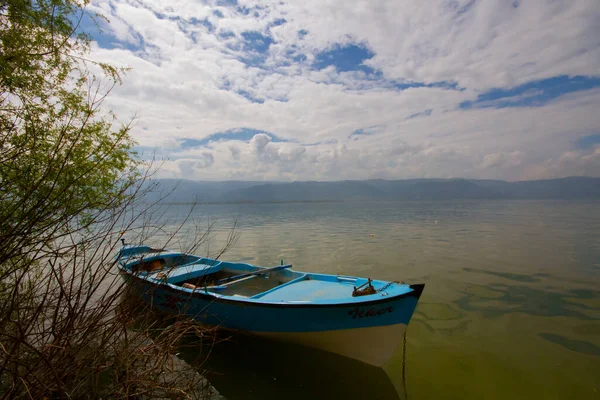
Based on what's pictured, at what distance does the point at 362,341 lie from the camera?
6.50m

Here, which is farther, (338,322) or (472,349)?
(472,349)

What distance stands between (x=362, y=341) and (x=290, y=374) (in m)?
1.69

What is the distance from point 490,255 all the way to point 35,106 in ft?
63.4

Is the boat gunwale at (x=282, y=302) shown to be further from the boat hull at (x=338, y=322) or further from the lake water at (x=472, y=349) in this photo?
the lake water at (x=472, y=349)

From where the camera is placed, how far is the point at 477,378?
6.05 meters

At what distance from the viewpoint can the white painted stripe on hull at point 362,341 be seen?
20.9 ft

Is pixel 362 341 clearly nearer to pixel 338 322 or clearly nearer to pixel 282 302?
pixel 338 322

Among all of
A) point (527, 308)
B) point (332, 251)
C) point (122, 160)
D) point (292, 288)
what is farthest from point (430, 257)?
point (122, 160)

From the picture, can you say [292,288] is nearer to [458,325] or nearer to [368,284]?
[368,284]

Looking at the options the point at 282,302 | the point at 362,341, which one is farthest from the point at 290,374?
the point at 362,341

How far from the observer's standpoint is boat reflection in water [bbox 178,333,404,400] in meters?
5.84

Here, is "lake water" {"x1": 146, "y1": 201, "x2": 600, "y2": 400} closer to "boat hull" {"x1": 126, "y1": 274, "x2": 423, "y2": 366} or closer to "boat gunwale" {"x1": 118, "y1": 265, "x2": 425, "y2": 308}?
"boat hull" {"x1": 126, "y1": 274, "x2": 423, "y2": 366}

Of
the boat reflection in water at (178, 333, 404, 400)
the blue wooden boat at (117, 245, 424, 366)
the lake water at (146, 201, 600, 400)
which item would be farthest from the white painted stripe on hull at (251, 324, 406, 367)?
the lake water at (146, 201, 600, 400)

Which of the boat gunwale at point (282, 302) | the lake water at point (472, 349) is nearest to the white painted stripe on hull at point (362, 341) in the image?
the lake water at point (472, 349)
